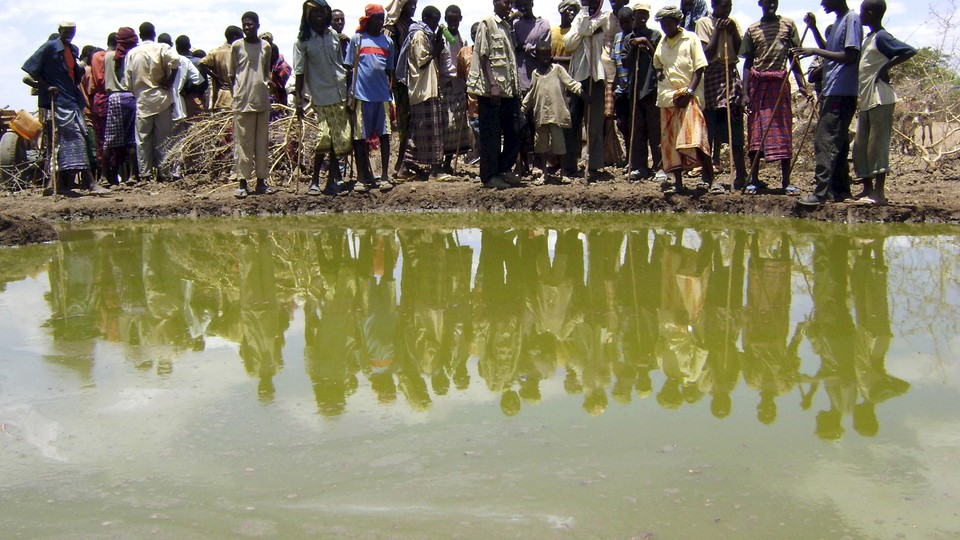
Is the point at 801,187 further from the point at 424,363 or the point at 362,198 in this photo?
the point at 424,363

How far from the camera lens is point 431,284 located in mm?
5176

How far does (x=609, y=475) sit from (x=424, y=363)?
4.16 feet

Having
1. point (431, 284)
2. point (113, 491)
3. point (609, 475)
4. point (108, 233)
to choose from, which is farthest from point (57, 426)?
point (108, 233)

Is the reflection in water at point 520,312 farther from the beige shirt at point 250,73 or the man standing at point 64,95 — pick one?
the man standing at point 64,95

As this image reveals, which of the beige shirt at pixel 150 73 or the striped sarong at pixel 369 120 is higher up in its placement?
the beige shirt at pixel 150 73

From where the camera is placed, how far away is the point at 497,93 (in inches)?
326

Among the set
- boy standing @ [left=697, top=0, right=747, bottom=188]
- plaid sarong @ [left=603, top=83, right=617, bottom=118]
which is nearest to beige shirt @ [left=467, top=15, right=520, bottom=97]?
plaid sarong @ [left=603, top=83, right=617, bottom=118]

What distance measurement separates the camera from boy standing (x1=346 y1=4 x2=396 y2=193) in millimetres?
8570

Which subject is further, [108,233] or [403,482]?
[108,233]

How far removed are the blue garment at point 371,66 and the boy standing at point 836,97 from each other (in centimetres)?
369

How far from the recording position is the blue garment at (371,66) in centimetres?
858

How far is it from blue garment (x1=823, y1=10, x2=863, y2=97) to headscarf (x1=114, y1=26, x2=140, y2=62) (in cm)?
737

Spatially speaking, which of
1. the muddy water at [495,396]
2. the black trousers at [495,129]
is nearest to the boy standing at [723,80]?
the black trousers at [495,129]

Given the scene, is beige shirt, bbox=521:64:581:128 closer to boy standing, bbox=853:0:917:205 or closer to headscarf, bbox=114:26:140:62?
boy standing, bbox=853:0:917:205
